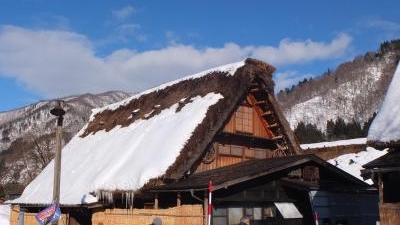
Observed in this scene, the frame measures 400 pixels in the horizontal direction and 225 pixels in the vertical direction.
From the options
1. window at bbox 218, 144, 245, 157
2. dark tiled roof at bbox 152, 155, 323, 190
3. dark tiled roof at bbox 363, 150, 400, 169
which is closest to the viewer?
dark tiled roof at bbox 363, 150, 400, 169

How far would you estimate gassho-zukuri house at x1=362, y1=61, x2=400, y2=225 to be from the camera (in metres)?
10.7

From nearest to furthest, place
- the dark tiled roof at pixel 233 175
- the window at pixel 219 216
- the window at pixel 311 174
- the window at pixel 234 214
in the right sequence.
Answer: the dark tiled roof at pixel 233 175, the window at pixel 219 216, the window at pixel 234 214, the window at pixel 311 174

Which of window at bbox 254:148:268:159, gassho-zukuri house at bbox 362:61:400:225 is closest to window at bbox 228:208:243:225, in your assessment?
window at bbox 254:148:268:159

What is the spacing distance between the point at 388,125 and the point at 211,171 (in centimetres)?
695

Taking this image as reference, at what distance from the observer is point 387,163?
422 inches

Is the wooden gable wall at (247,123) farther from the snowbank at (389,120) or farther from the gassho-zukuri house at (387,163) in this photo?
the gassho-zukuri house at (387,163)

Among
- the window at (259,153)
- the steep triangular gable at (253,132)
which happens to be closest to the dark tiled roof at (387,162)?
the steep triangular gable at (253,132)

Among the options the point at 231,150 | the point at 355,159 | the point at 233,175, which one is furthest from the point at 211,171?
the point at 355,159

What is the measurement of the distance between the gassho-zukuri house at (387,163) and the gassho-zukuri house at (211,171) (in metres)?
3.85

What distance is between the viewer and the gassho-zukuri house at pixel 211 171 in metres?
15.2

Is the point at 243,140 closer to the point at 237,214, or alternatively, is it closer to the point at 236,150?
the point at 236,150

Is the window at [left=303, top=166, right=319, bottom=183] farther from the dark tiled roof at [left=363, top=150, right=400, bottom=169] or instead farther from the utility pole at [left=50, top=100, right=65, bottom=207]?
the utility pole at [left=50, top=100, right=65, bottom=207]

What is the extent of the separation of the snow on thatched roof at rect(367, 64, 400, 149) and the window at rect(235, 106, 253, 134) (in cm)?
721

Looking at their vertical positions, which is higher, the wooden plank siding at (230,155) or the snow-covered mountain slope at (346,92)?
the snow-covered mountain slope at (346,92)
